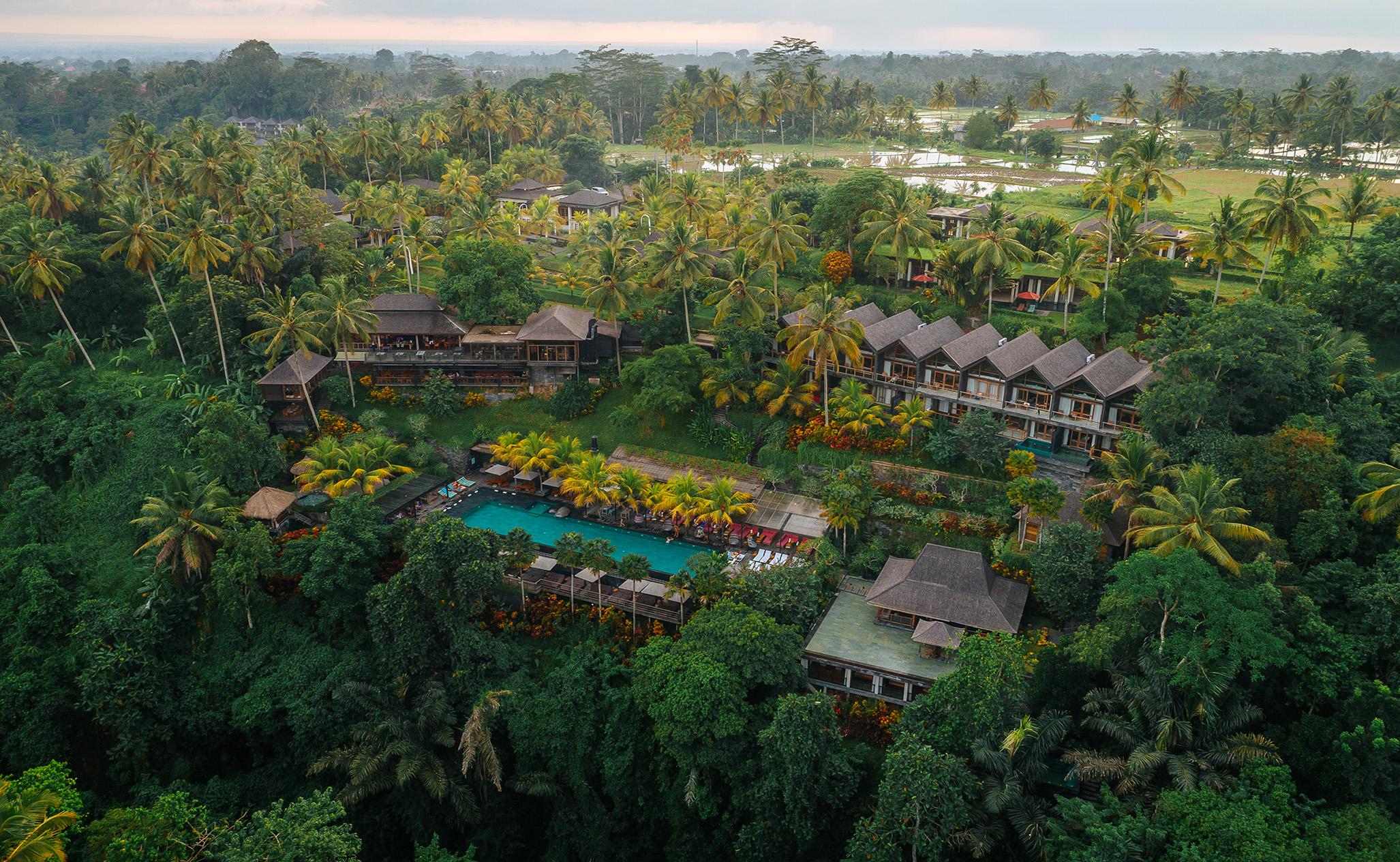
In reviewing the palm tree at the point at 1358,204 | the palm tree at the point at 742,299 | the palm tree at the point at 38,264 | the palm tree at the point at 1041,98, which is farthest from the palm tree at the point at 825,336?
the palm tree at the point at 1041,98

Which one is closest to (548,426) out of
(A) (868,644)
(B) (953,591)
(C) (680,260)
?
(C) (680,260)

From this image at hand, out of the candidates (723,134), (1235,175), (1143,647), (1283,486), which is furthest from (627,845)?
(723,134)

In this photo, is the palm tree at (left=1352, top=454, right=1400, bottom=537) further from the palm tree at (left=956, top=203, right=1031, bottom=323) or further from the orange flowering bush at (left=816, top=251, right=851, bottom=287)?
the orange flowering bush at (left=816, top=251, right=851, bottom=287)

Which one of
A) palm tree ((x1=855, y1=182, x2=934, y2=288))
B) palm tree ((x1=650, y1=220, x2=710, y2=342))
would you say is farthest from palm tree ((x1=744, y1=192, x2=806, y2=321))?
palm tree ((x1=855, y1=182, x2=934, y2=288))

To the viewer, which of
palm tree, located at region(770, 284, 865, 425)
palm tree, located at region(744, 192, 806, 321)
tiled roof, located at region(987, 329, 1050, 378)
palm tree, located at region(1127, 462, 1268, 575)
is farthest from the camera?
palm tree, located at region(744, 192, 806, 321)

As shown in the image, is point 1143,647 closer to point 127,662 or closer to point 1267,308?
point 1267,308
